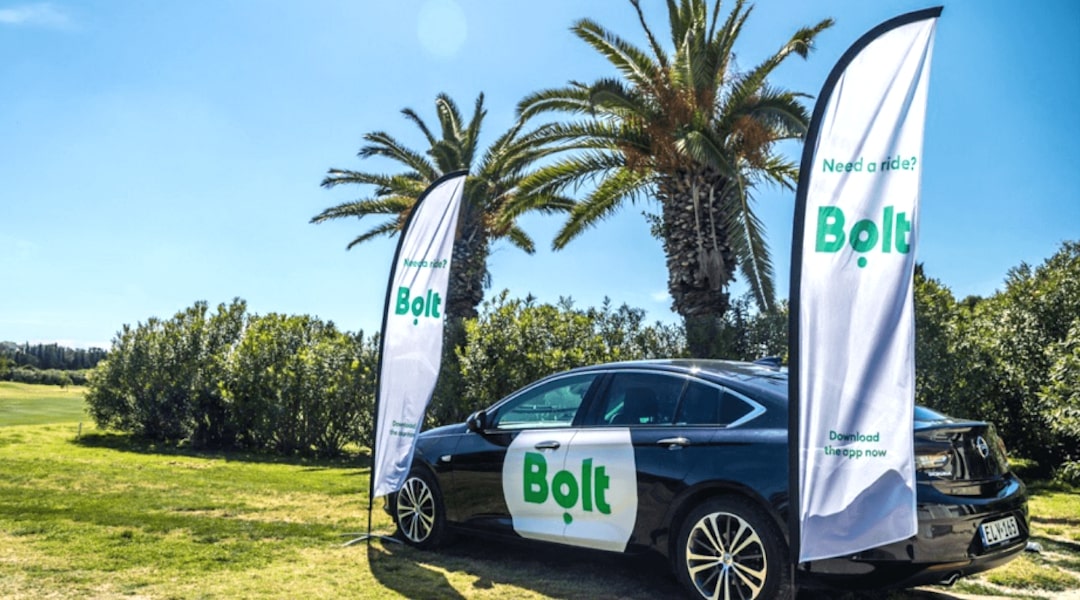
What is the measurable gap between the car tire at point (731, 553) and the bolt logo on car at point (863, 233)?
1.65m

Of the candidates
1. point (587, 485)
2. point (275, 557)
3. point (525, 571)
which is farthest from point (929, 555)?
point (275, 557)

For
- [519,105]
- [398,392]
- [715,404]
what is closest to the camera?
[715,404]

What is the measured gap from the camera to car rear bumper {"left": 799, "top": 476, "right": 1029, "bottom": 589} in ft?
13.8

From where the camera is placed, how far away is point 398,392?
22.9 feet

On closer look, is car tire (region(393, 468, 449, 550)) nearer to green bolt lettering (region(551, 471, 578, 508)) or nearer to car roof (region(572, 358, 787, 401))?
Answer: green bolt lettering (region(551, 471, 578, 508))

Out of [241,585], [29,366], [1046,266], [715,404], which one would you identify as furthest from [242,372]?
[29,366]

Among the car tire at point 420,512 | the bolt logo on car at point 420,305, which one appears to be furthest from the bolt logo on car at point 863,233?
the car tire at point 420,512

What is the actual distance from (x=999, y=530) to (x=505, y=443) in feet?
11.2

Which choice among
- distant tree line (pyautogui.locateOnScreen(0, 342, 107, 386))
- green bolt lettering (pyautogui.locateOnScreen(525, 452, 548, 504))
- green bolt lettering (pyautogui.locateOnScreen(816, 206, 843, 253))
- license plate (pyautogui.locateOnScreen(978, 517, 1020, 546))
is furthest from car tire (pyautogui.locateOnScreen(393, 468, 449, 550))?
distant tree line (pyautogui.locateOnScreen(0, 342, 107, 386))

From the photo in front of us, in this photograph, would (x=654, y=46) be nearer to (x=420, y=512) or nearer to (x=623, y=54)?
(x=623, y=54)

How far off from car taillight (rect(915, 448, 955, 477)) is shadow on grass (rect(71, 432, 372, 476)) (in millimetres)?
10403

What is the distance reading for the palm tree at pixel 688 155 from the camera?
14344 millimetres

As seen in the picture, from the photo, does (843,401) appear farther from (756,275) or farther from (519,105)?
(519,105)

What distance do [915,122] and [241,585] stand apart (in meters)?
5.27
